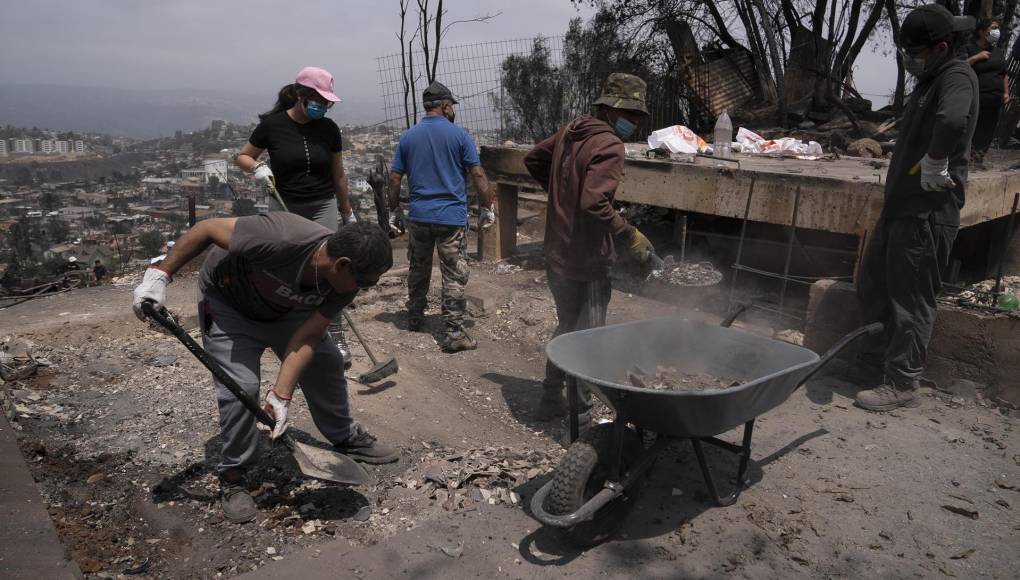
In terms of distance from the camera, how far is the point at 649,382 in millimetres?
3203

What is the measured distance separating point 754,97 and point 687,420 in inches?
436

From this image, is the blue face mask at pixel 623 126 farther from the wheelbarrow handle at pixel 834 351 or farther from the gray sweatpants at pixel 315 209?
the gray sweatpants at pixel 315 209

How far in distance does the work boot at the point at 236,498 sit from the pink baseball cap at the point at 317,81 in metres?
2.19

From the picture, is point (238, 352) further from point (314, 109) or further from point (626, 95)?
point (626, 95)

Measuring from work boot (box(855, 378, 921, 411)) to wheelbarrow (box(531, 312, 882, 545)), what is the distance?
0.88 m

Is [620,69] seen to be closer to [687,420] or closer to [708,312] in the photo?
[708,312]

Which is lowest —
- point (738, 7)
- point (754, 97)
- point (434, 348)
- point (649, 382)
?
point (434, 348)

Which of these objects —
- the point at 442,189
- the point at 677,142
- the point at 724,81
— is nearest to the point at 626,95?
the point at 442,189

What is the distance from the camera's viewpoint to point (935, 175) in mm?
3518

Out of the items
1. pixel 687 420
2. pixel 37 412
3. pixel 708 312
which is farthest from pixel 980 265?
pixel 37 412

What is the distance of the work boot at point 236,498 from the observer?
2719 mm

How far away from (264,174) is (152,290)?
162 cm

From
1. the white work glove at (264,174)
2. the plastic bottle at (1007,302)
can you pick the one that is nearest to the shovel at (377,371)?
the white work glove at (264,174)

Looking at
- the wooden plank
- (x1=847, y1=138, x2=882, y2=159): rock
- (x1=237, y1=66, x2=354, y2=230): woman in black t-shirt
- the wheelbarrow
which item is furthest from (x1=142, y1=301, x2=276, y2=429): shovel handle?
(x1=847, y1=138, x2=882, y2=159): rock
